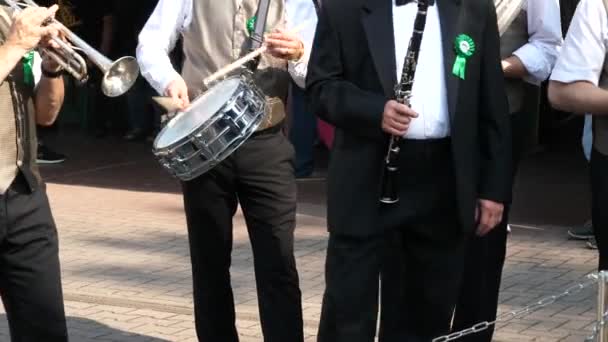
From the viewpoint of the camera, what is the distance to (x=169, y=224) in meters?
8.89

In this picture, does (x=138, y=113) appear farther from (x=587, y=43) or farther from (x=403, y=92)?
(x=403, y=92)

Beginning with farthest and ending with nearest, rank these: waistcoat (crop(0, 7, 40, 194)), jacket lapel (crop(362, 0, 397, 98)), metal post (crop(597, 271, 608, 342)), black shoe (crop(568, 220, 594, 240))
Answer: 1. black shoe (crop(568, 220, 594, 240))
2. waistcoat (crop(0, 7, 40, 194))
3. jacket lapel (crop(362, 0, 397, 98))
4. metal post (crop(597, 271, 608, 342))

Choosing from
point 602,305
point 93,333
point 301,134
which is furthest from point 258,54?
point 301,134

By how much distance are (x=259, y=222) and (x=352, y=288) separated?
1066 mm

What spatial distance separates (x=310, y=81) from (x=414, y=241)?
0.65 meters

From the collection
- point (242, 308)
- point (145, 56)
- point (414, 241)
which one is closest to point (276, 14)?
point (145, 56)

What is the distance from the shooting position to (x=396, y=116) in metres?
3.97

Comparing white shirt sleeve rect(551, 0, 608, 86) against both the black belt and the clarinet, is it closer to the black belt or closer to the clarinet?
the clarinet

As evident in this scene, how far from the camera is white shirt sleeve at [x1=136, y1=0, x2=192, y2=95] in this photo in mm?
5113

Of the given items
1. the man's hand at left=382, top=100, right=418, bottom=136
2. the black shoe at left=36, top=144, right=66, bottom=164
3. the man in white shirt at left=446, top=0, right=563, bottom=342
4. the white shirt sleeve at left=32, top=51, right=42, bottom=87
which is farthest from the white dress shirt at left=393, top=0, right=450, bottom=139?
the black shoe at left=36, top=144, right=66, bottom=164

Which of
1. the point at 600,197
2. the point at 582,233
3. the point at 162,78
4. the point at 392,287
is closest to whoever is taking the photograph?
the point at 392,287

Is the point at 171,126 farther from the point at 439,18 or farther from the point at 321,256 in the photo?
the point at 321,256

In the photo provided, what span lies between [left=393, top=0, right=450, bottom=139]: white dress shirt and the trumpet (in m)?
1.16

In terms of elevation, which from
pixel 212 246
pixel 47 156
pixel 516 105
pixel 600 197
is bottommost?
pixel 47 156
